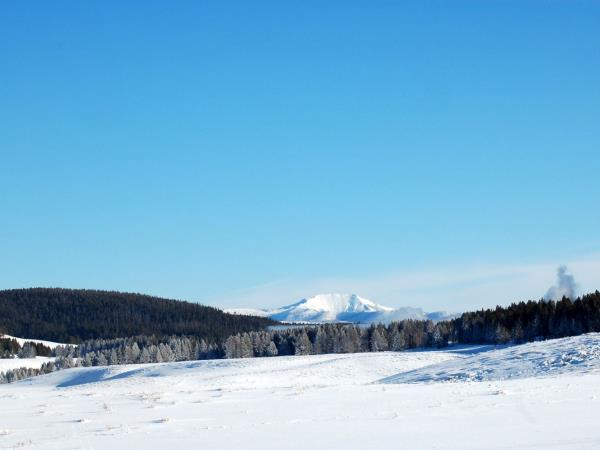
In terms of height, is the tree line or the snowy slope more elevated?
the tree line

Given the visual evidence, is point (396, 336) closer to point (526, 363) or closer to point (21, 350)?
point (526, 363)

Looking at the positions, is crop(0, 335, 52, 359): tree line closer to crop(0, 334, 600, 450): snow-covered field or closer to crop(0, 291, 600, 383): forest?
crop(0, 291, 600, 383): forest

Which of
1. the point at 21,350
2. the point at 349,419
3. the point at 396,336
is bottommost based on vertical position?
the point at 349,419

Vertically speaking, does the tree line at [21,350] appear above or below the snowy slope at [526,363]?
above

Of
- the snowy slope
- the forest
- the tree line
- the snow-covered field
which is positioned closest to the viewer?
the snow-covered field

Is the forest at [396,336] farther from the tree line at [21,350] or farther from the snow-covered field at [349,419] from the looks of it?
the snow-covered field at [349,419]

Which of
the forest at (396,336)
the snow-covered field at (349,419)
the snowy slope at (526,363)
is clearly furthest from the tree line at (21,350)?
the snow-covered field at (349,419)

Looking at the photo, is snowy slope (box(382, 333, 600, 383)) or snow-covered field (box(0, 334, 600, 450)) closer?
Result: snow-covered field (box(0, 334, 600, 450))

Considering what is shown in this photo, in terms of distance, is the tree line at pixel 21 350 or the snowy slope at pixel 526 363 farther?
the tree line at pixel 21 350

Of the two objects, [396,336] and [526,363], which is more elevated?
[396,336]

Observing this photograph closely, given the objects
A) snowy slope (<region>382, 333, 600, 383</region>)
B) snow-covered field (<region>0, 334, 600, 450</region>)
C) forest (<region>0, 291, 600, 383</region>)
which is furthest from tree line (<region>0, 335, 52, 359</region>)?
snow-covered field (<region>0, 334, 600, 450</region>)

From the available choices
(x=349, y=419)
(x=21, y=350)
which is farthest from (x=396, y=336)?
(x=21, y=350)

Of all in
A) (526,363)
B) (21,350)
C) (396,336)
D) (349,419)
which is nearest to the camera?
(349,419)

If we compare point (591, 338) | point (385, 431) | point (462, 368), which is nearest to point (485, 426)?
point (385, 431)
